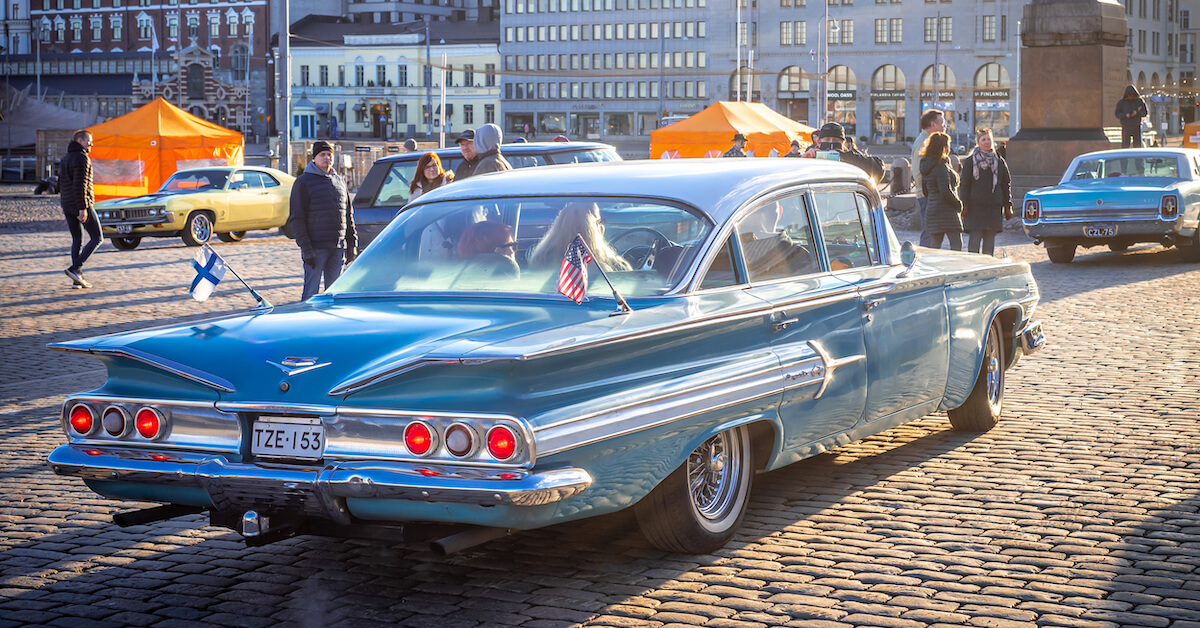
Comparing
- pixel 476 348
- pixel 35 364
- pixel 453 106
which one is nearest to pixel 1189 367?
pixel 476 348

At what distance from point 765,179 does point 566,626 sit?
7.97 ft

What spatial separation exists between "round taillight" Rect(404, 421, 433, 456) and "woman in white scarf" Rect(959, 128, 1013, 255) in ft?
37.7

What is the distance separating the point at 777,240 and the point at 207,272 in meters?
2.42

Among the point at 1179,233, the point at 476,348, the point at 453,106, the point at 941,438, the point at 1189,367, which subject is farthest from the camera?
the point at 453,106

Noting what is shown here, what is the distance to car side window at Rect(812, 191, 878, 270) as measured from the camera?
22.8 ft

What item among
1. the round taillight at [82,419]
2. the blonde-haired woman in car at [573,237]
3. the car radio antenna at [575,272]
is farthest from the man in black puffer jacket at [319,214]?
the car radio antenna at [575,272]

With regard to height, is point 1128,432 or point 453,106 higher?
point 453,106

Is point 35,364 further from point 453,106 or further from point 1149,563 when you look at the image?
point 453,106

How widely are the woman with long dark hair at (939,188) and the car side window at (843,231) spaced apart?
707 cm

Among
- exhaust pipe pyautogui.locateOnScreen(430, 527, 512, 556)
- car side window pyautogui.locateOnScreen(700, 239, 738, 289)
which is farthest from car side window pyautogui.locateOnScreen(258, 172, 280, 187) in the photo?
exhaust pipe pyautogui.locateOnScreen(430, 527, 512, 556)

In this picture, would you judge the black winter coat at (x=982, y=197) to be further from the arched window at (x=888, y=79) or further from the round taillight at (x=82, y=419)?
the arched window at (x=888, y=79)

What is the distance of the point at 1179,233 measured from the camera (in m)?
20.1

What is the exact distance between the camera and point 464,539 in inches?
194

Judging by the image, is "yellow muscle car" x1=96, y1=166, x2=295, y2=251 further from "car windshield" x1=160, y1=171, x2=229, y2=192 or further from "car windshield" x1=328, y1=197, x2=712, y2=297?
"car windshield" x1=328, y1=197, x2=712, y2=297
